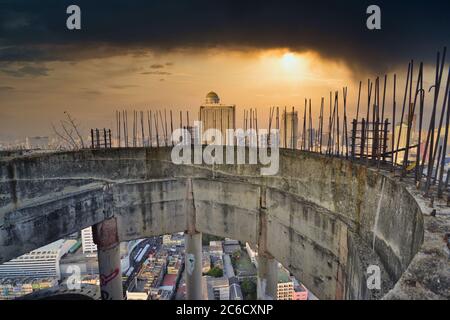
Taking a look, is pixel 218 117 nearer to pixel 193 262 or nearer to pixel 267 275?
pixel 193 262

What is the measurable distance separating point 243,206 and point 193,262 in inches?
125

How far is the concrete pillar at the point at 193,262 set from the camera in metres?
10.9

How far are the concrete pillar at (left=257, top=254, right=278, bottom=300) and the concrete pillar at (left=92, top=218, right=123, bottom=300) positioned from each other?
4.98 meters

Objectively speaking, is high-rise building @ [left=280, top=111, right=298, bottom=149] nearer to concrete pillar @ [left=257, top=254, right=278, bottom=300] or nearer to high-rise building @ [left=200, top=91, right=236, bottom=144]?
high-rise building @ [left=200, top=91, right=236, bottom=144]

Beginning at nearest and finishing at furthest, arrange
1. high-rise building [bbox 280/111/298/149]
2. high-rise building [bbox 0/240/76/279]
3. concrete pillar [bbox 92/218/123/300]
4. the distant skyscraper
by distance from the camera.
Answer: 1. concrete pillar [bbox 92/218/123/300]
2. high-rise building [bbox 280/111/298/149]
3. high-rise building [bbox 0/240/76/279]
4. the distant skyscraper

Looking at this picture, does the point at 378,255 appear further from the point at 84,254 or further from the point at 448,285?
the point at 84,254

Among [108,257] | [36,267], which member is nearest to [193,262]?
[108,257]

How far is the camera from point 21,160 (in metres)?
7.96

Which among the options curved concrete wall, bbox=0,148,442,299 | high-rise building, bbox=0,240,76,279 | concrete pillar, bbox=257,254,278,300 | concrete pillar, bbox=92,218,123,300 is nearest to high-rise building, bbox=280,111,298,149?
curved concrete wall, bbox=0,148,442,299

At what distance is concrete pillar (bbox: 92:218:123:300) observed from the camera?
31.9ft

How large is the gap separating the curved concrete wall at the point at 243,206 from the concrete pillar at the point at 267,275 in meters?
0.58

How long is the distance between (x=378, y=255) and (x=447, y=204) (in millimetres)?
1567

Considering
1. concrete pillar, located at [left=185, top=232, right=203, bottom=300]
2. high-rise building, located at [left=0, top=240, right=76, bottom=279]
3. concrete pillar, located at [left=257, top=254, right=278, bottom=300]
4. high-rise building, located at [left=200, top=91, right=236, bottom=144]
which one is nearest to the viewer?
concrete pillar, located at [left=257, top=254, right=278, bottom=300]

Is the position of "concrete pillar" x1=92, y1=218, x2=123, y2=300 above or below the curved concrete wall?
below
